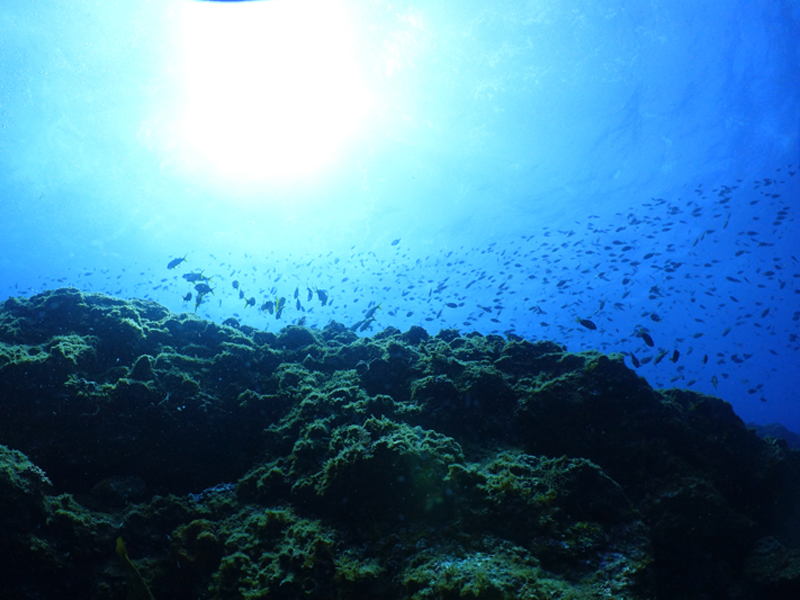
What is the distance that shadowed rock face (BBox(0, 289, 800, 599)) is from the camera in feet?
11.0

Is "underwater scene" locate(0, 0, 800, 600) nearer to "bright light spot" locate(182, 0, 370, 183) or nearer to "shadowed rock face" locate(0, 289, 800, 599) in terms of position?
"shadowed rock face" locate(0, 289, 800, 599)

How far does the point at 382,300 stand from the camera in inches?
1123

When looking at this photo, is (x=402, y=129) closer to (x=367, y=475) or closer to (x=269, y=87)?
(x=269, y=87)

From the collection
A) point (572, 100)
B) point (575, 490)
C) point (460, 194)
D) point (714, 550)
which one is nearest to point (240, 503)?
point (575, 490)

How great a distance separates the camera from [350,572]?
131 inches

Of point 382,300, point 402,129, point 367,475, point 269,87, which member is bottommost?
point 367,475

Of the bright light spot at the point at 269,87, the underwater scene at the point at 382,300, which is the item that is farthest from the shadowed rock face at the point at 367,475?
the bright light spot at the point at 269,87

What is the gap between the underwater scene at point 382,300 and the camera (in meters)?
3.62

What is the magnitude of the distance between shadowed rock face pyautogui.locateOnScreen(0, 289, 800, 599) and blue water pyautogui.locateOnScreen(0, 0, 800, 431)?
570cm

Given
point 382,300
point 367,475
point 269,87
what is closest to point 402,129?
point 269,87

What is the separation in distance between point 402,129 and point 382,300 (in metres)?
12.9

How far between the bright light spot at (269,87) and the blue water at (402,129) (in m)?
0.13

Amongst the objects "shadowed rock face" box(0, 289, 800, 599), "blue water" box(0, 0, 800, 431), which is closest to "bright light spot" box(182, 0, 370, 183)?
"blue water" box(0, 0, 800, 431)

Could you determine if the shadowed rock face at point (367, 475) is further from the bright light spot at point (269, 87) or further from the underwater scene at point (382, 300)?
the bright light spot at point (269, 87)
